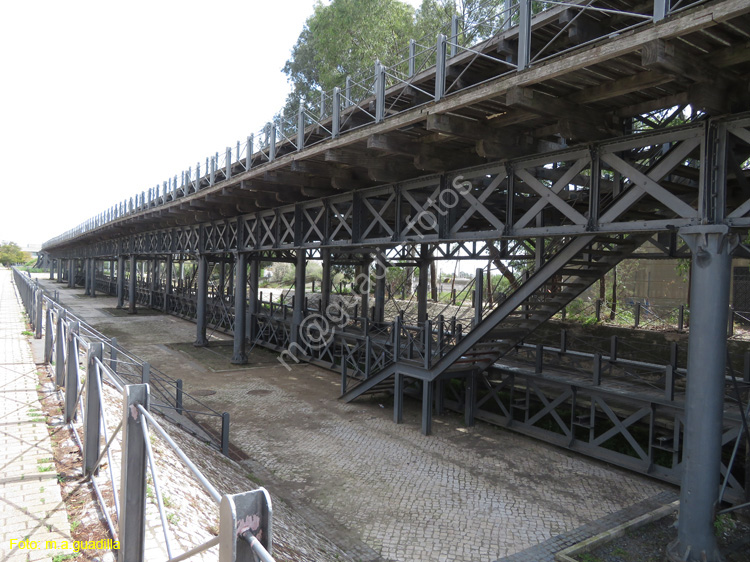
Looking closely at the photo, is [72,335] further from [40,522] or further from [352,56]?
[352,56]

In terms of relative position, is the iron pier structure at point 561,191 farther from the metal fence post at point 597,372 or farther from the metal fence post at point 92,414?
the metal fence post at point 92,414

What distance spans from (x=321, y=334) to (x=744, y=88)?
12.5 m

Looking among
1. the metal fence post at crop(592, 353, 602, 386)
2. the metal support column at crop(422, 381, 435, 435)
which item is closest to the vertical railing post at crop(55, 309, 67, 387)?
the metal support column at crop(422, 381, 435, 435)

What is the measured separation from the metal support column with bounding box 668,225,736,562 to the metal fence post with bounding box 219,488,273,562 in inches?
207

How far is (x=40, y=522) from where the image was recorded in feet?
12.1

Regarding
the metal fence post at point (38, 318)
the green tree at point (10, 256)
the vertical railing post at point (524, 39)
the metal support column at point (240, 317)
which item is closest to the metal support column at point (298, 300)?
the metal support column at point (240, 317)

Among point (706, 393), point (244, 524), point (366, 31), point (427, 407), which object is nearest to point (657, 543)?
point (706, 393)

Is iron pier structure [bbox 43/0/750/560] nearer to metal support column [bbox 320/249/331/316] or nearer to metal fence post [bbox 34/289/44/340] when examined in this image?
metal support column [bbox 320/249/331/316]

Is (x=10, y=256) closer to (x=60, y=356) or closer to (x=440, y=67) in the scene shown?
(x=60, y=356)

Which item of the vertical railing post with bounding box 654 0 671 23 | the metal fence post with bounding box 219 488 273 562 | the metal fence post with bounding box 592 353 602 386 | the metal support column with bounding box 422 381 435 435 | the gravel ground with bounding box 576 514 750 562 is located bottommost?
the gravel ground with bounding box 576 514 750 562

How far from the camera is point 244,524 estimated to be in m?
1.89

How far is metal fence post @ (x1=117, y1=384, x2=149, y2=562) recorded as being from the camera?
10.5ft

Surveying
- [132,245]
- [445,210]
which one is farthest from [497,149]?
[132,245]

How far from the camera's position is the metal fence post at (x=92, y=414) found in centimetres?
449
